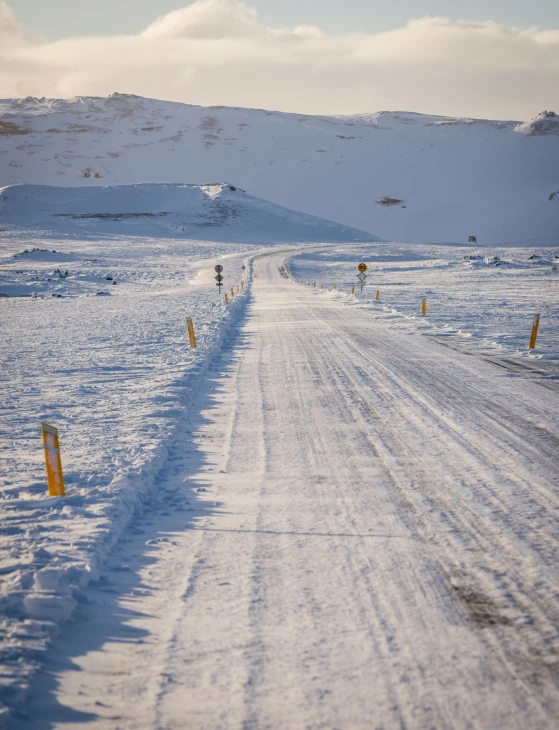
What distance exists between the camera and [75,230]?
106m

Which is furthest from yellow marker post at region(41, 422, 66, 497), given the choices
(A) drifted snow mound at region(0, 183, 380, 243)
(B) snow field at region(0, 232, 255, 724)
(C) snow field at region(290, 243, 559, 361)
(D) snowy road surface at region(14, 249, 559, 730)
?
(A) drifted snow mound at region(0, 183, 380, 243)

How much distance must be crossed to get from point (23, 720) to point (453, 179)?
202 metres

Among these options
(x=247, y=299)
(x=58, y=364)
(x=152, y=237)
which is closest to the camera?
(x=58, y=364)

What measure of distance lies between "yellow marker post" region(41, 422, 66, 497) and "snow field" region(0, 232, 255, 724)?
133 millimetres

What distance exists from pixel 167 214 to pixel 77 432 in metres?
126

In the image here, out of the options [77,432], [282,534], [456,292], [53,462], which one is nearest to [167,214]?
[456,292]

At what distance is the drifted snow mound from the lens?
114188 millimetres

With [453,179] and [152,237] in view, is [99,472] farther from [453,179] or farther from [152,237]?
[453,179]

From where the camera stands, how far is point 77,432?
8.27 metres

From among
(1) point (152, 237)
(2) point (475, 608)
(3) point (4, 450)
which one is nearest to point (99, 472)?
(3) point (4, 450)

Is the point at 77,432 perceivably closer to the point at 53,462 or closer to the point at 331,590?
the point at 53,462

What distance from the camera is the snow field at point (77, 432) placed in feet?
13.7

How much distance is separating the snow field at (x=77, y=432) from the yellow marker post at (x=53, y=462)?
0.13 metres

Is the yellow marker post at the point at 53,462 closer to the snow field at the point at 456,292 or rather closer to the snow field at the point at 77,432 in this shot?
the snow field at the point at 77,432
